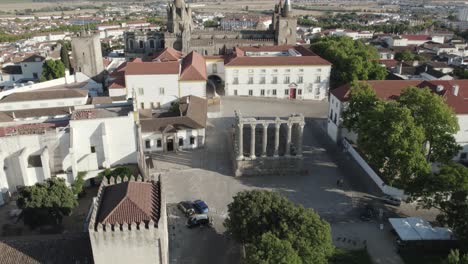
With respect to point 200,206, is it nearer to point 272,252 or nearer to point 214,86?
point 272,252

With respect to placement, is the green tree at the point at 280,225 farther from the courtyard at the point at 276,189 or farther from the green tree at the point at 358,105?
the green tree at the point at 358,105

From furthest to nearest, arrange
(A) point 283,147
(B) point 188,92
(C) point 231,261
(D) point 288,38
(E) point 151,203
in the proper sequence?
(D) point 288,38 < (B) point 188,92 < (A) point 283,147 < (C) point 231,261 < (E) point 151,203

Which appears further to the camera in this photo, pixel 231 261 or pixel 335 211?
pixel 335 211

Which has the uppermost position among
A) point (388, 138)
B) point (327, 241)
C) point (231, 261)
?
point (388, 138)

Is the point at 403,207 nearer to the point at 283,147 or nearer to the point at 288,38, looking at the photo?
the point at 283,147

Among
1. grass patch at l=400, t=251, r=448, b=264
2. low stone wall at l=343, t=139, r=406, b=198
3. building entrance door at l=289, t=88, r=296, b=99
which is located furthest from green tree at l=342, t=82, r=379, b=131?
building entrance door at l=289, t=88, r=296, b=99

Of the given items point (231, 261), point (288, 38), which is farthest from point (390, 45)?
point (231, 261)
